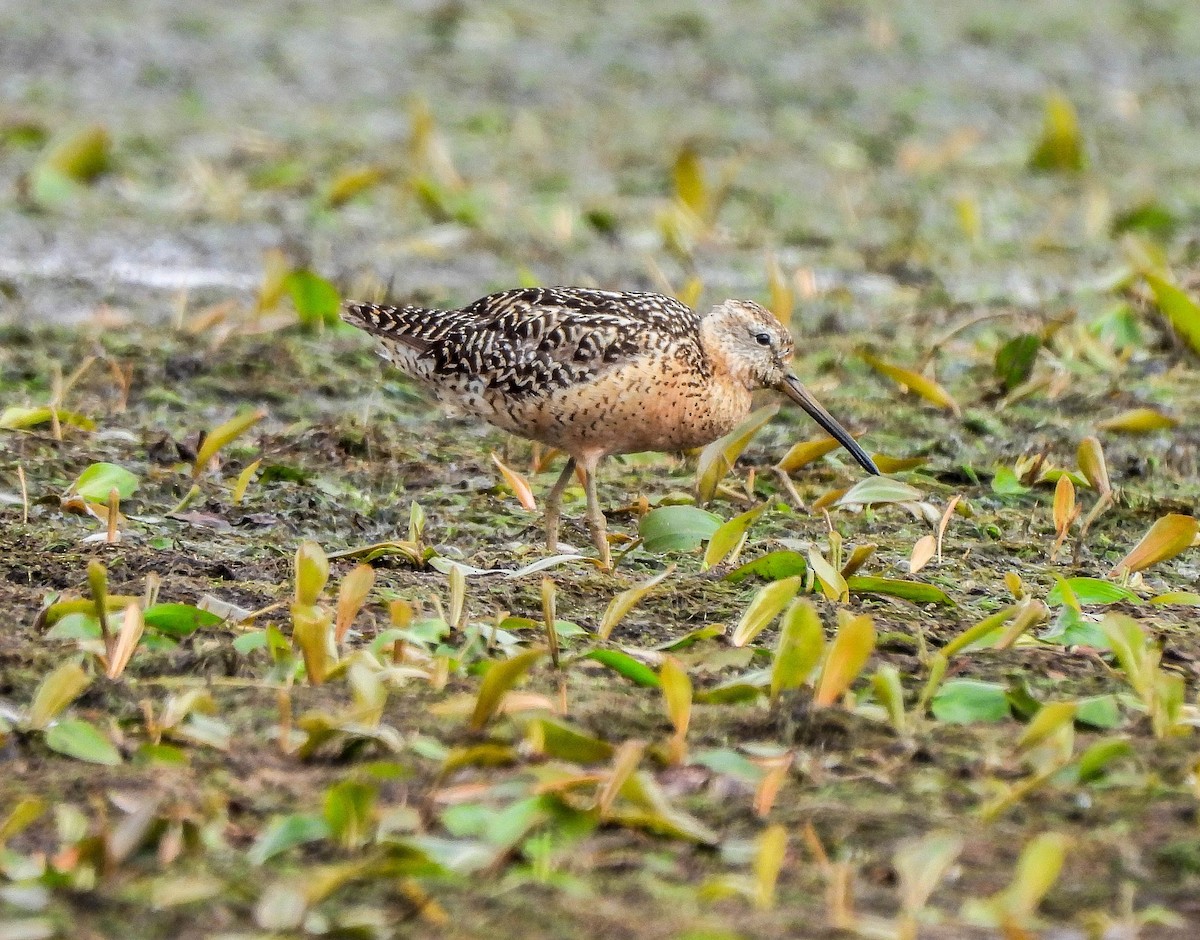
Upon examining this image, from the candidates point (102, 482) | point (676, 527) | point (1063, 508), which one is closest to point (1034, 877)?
point (676, 527)

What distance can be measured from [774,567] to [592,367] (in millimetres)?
947

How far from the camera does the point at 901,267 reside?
1000cm

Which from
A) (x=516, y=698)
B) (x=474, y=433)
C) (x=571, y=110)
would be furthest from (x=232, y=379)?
(x=571, y=110)

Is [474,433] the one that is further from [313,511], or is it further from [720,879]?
[720,879]

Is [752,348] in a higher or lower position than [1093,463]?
higher

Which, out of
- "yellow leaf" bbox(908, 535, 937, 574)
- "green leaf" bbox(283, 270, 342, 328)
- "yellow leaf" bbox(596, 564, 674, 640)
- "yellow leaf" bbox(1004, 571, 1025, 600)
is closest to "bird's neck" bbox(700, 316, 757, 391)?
"yellow leaf" bbox(908, 535, 937, 574)

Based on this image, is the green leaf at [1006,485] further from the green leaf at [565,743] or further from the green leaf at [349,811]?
the green leaf at [349,811]

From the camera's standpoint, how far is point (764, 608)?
188 inches

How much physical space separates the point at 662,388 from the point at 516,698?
2.06 meters

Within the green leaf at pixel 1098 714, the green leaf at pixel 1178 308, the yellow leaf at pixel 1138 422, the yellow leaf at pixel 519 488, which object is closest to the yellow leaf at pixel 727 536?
the yellow leaf at pixel 519 488

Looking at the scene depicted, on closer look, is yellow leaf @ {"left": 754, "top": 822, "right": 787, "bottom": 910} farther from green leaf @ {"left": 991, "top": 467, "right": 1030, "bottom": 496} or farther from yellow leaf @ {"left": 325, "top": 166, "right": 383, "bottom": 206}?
yellow leaf @ {"left": 325, "top": 166, "right": 383, "bottom": 206}

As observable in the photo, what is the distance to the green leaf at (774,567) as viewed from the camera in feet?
17.9

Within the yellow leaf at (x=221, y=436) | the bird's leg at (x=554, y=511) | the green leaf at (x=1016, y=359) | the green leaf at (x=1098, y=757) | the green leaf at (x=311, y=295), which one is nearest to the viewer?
the green leaf at (x=1098, y=757)

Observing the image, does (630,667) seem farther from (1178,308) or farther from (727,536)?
(1178,308)
